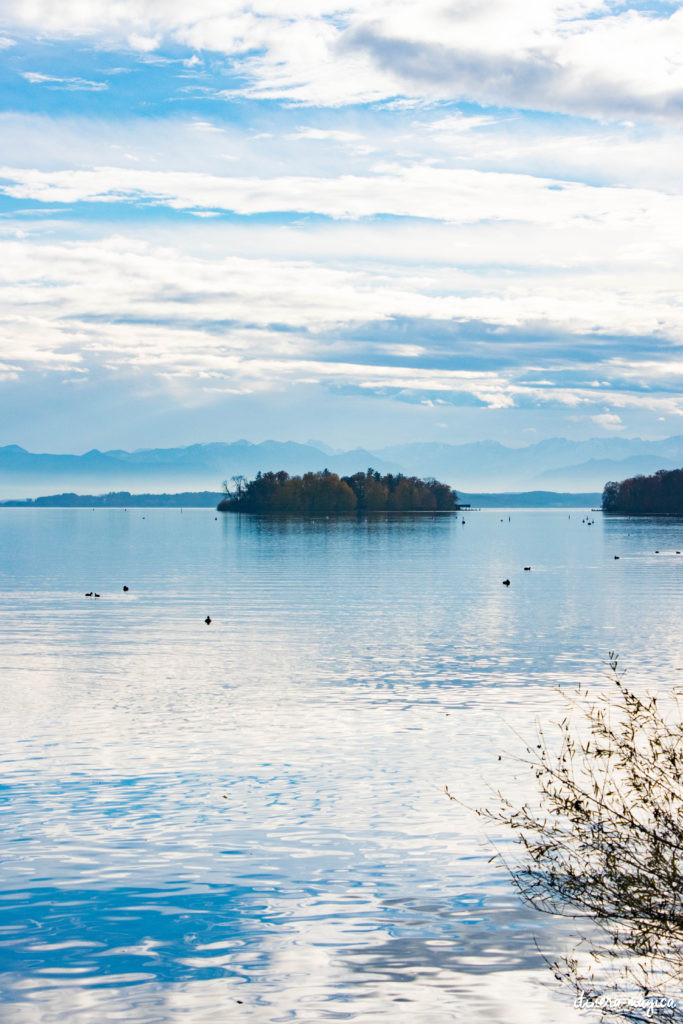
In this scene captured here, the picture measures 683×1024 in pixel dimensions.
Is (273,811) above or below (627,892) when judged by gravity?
below

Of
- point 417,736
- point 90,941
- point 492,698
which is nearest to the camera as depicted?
point 90,941

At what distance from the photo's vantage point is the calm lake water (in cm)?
1438

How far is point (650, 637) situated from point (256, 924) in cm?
3862

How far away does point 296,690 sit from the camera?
37625 mm

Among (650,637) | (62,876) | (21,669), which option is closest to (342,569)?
(650,637)

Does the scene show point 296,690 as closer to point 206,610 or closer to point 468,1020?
point 468,1020

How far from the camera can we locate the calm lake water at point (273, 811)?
1438 centimetres

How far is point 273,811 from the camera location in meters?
22.5

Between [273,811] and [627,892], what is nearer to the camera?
[627,892]

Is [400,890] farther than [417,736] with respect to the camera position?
No

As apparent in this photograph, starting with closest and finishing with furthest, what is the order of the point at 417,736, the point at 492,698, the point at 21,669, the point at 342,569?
the point at 417,736 < the point at 492,698 < the point at 21,669 < the point at 342,569

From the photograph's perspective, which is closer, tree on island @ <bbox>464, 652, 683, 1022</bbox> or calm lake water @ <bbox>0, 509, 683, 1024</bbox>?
tree on island @ <bbox>464, 652, 683, 1022</bbox>

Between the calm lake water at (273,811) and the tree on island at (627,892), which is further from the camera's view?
the calm lake water at (273,811)

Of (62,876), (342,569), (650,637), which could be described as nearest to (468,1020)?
(62,876)
